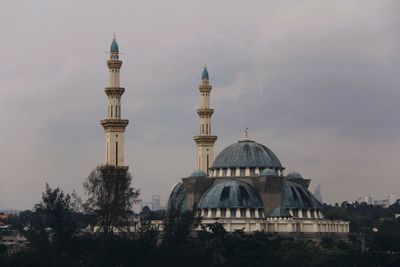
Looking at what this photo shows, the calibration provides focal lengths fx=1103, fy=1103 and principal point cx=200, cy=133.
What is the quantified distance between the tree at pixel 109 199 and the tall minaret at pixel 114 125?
15.2 metres

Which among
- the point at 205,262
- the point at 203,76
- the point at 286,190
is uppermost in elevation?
the point at 203,76

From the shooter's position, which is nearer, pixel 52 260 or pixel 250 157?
pixel 52 260

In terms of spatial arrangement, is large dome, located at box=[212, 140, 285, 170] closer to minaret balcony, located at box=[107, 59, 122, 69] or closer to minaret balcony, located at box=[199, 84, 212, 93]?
minaret balcony, located at box=[199, 84, 212, 93]

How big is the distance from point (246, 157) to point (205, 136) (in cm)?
594

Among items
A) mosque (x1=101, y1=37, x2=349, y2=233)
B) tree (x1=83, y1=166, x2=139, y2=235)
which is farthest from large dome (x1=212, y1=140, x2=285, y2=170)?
tree (x1=83, y1=166, x2=139, y2=235)

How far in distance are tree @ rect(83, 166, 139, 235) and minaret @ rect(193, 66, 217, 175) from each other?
89.5ft

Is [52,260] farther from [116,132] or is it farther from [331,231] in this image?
[331,231]

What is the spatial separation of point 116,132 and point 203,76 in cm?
1711

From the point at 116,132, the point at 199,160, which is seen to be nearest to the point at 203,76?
the point at 199,160

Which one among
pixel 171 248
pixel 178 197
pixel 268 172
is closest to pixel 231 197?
pixel 268 172

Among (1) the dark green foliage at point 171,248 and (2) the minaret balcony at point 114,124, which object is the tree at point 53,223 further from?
(2) the minaret balcony at point 114,124

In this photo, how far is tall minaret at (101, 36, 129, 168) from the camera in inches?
4218

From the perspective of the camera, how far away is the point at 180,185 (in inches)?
4700

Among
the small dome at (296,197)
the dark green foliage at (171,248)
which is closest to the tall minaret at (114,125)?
the dark green foliage at (171,248)
